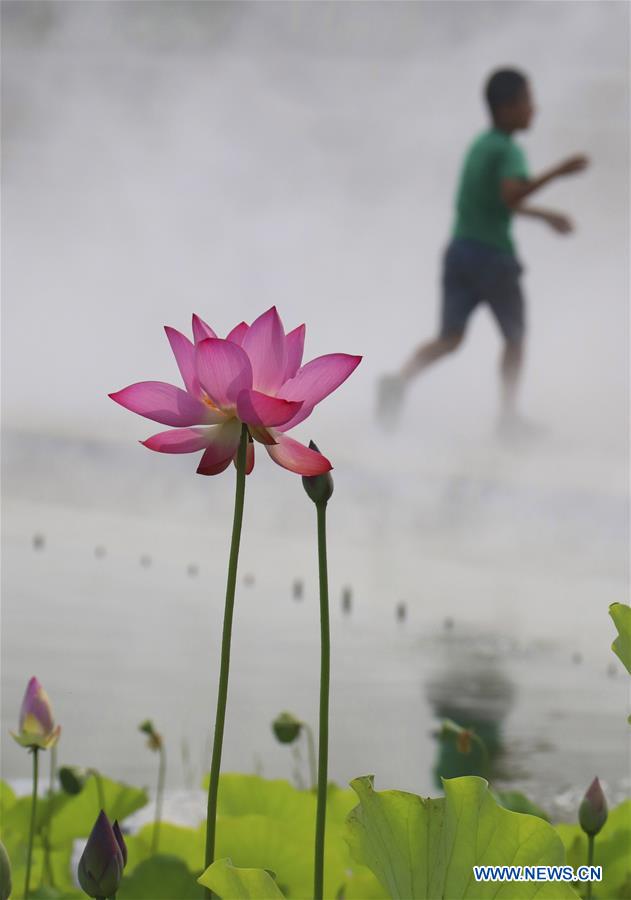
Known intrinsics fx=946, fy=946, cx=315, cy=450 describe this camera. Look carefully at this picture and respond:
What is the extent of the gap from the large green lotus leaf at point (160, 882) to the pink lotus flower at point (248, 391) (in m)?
0.15

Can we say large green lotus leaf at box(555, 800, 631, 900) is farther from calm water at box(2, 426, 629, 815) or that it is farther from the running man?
the running man

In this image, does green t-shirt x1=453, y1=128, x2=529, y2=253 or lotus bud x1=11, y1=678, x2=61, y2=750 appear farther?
green t-shirt x1=453, y1=128, x2=529, y2=253

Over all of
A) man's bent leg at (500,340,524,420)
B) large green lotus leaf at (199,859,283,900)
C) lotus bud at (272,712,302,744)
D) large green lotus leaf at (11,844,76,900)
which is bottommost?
large green lotus leaf at (11,844,76,900)

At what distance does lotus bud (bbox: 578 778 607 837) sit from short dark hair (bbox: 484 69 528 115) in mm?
2115

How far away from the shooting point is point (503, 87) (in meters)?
2.18

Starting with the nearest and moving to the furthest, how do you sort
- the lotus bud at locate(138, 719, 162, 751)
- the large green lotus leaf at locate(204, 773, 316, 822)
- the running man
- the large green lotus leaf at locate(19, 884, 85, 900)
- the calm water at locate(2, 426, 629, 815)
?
the large green lotus leaf at locate(19, 884, 85, 900), the large green lotus leaf at locate(204, 773, 316, 822), the lotus bud at locate(138, 719, 162, 751), the calm water at locate(2, 426, 629, 815), the running man

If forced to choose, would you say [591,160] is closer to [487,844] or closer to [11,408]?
[11,408]

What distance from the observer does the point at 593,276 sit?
7.75 feet

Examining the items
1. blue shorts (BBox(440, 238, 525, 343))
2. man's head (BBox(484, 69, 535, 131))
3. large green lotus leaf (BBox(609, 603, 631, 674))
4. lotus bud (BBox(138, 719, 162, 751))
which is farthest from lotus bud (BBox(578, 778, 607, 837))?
man's head (BBox(484, 69, 535, 131))

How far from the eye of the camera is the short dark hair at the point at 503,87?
2.18 m

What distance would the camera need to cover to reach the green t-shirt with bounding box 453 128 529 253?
6.91 feet

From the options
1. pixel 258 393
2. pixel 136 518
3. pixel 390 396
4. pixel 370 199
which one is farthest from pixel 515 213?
pixel 258 393

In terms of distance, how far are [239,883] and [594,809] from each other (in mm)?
136

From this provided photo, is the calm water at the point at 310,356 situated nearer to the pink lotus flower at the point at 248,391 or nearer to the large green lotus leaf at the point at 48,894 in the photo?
the large green lotus leaf at the point at 48,894
